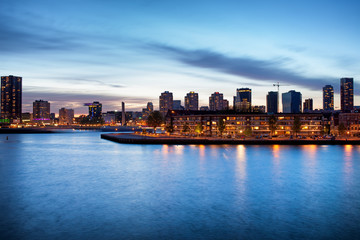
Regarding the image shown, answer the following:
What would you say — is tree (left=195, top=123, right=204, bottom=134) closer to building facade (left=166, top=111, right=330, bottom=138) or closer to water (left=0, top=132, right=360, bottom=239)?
building facade (left=166, top=111, right=330, bottom=138)

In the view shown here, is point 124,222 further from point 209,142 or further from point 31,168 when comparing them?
point 209,142

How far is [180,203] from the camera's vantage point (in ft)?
109

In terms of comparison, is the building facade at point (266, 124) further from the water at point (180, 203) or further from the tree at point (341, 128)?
the water at point (180, 203)

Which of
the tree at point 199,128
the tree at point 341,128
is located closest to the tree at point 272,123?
the tree at point 199,128

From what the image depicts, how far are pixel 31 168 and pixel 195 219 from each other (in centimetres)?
4472

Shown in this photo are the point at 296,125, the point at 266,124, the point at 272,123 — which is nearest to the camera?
the point at 296,125

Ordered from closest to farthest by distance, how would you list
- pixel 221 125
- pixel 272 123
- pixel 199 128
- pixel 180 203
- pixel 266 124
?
pixel 180 203, pixel 272 123, pixel 221 125, pixel 266 124, pixel 199 128

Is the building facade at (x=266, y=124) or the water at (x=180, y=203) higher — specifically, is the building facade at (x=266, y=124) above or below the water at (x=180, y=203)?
above

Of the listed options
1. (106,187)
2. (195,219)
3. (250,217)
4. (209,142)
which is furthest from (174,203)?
(209,142)

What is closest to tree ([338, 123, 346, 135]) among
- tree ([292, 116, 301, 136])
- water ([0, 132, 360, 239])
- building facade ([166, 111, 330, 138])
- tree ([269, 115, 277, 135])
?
building facade ([166, 111, 330, 138])

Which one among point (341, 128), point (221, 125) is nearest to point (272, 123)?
point (221, 125)

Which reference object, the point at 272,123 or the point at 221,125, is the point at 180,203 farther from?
the point at 272,123

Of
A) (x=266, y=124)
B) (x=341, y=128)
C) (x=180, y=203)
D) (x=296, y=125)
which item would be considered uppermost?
(x=266, y=124)

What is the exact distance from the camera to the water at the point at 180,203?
968 inches
